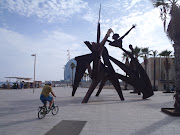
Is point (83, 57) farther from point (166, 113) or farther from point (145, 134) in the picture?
point (145, 134)

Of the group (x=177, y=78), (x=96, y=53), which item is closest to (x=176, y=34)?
(x=177, y=78)

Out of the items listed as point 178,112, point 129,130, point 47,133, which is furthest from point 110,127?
point 178,112

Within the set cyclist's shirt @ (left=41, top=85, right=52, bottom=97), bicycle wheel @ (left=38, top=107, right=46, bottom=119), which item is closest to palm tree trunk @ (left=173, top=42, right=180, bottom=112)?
cyclist's shirt @ (left=41, top=85, right=52, bottom=97)

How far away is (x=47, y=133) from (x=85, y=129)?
1.23 metres

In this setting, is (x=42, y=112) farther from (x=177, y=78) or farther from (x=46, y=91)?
(x=177, y=78)

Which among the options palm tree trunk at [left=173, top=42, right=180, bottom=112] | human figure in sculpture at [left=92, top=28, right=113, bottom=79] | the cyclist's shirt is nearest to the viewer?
the cyclist's shirt

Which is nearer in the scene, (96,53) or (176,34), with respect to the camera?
(176,34)

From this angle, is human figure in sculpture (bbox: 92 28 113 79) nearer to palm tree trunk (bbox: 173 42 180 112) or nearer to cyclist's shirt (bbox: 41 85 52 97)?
palm tree trunk (bbox: 173 42 180 112)

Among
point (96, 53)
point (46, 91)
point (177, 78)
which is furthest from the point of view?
point (96, 53)

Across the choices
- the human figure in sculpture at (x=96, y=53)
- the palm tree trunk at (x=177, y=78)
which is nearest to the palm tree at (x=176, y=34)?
the palm tree trunk at (x=177, y=78)

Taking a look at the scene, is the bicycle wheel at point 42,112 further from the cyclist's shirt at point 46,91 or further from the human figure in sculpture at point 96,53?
the human figure in sculpture at point 96,53

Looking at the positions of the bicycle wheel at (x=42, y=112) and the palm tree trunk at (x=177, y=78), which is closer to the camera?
the bicycle wheel at (x=42, y=112)

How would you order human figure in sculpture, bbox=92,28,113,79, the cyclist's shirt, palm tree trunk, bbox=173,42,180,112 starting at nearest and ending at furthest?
1. the cyclist's shirt
2. palm tree trunk, bbox=173,42,180,112
3. human figure in sculpture, bbox=92,28,113,79

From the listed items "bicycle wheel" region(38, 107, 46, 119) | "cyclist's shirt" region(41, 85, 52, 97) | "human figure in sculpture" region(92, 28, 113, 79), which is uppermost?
"human figure in sculpture" region(92, 28, 113, 79)
